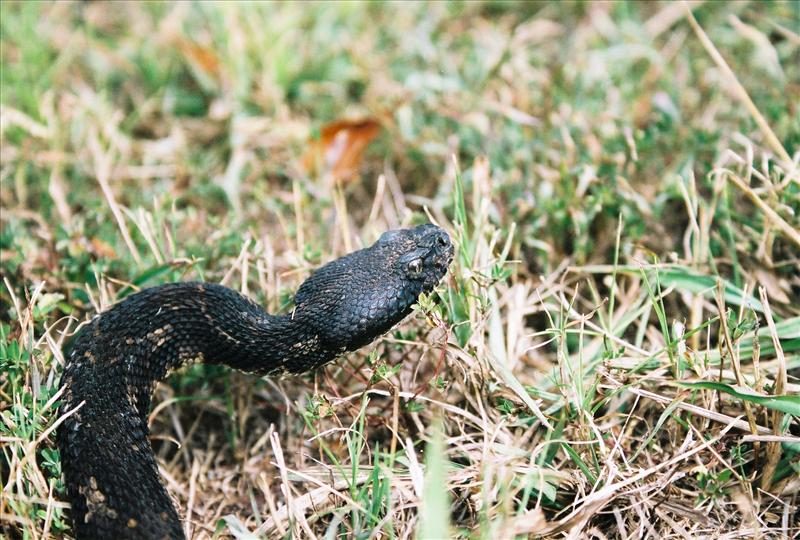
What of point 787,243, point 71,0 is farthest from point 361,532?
point 71,0

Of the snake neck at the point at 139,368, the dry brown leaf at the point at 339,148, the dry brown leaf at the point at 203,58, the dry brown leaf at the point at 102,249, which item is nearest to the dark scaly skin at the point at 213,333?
the snake neck at the point at 139,368

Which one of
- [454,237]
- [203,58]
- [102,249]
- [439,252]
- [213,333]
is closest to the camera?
[213,333]

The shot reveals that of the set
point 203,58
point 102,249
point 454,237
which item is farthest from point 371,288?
point 203,58

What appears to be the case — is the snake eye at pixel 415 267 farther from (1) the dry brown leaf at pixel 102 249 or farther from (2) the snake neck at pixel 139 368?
(1) the dry brown leaf at pixel 102 249

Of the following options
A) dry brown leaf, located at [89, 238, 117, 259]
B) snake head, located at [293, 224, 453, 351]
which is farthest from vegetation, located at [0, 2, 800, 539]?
snake head, located at [293, 224, 453, 351]

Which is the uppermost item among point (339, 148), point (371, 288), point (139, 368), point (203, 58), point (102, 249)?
point (203, 58)

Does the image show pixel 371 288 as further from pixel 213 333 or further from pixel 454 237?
pixel 213 333

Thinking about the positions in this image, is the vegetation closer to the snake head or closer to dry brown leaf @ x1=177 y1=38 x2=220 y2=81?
dry brown leaf @ x1=177 y1=38 x2=220 y2=81
